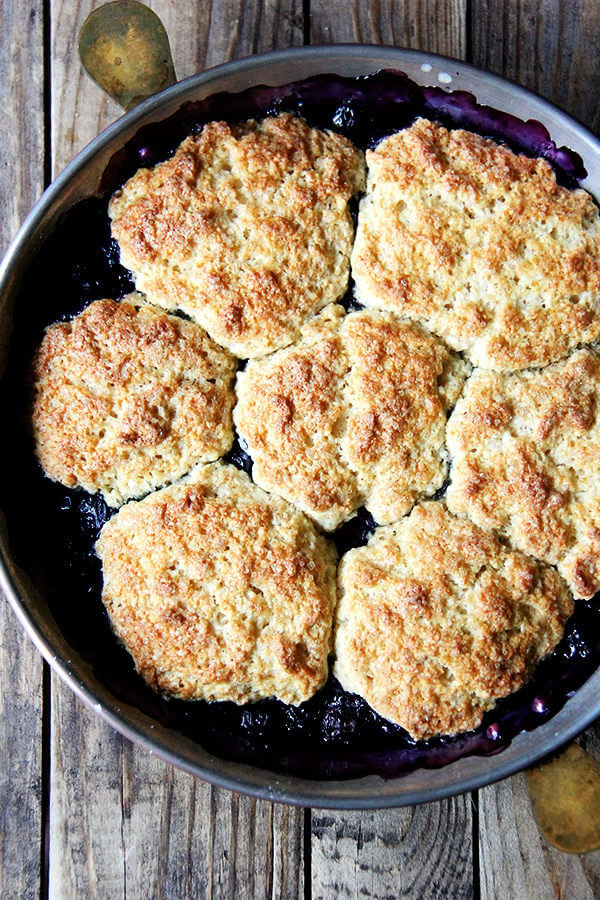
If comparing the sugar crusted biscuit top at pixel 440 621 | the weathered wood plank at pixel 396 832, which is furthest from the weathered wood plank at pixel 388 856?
the sugar crusted biscuit top at pixel 440 621

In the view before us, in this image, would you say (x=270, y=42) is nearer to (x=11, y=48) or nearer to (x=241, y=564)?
(x=11, y=48)

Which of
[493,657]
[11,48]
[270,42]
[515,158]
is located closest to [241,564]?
[493,657]

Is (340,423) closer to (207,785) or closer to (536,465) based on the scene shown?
(536,465)

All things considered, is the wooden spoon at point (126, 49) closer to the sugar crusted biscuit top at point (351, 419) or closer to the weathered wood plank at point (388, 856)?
the sugar crusted biscuit top at point (351, 419)

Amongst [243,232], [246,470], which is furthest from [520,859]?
[243,232]

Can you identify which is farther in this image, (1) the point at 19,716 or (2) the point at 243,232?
(1) the point at 19,716

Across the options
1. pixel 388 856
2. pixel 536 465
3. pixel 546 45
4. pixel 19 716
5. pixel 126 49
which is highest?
pixel 546 45
